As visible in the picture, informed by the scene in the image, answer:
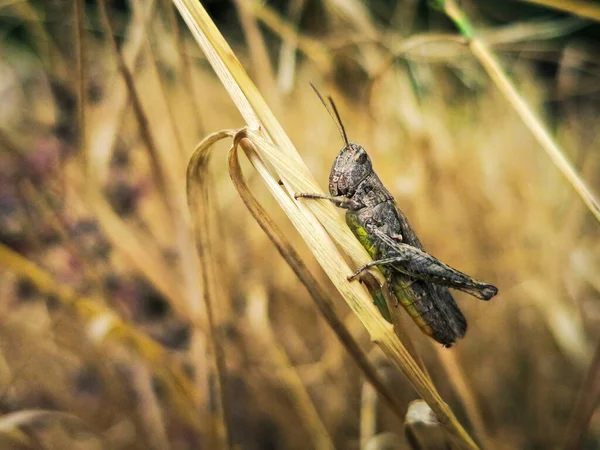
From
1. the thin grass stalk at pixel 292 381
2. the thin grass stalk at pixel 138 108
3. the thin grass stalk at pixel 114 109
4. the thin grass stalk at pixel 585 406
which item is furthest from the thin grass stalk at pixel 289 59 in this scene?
the thin grass stalk at pixel 585 406

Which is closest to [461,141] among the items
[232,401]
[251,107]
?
[232,401]

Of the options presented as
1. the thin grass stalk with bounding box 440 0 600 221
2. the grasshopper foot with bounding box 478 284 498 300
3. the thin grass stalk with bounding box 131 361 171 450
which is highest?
the thin grass stalk with bounding box 440 0 600 221

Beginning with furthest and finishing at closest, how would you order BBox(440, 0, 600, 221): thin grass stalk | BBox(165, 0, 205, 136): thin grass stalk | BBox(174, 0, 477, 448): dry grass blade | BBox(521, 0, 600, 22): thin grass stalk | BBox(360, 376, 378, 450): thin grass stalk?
1. BBox(360, 376, 378, 450): thin grass stalk
2. BBox(165, 0, 205, 136): thin grass stalk
3. BBox(521, 0, 600, 22): thin grass stalk
4. BBox(440, 0, 600, 221): thin grass stalk
5. BBox(174, 0, 477, 448): dry grass blade

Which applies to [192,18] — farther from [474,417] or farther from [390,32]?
[390,32]

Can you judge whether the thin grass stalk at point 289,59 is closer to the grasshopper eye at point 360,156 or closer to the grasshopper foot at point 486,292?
the grasshopper eye at point 360,156

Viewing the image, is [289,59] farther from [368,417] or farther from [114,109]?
[368,417]

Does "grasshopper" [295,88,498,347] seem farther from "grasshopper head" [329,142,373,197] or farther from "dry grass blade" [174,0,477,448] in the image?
"dry grass blade" [174,0,477,448]

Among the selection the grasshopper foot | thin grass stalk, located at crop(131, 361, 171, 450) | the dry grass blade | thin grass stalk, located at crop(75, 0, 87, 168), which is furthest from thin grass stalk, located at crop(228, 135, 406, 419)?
thin grass stalk, located at crop(131, 361, 171, 450)

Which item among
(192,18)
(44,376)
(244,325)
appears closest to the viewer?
(192,18)
